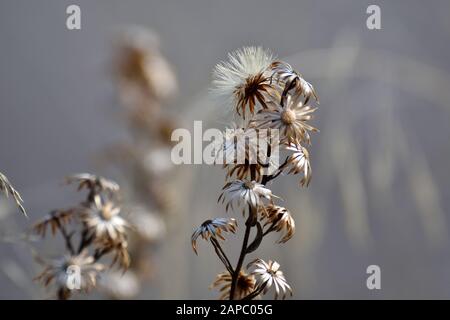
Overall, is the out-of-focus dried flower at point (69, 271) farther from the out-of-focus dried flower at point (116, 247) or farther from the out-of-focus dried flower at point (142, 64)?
the out-of-focus dried flower at point (142, 64)

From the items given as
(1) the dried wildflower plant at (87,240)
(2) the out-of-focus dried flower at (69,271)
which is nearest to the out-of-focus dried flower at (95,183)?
(1) the dried wildflower plant at (87,240)

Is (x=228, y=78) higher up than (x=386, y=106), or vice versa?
(x=386, y=106)

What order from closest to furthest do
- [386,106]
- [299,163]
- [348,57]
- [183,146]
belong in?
1. [299,163]
2. [183,146]
3. [348,57]
4. [386,106]

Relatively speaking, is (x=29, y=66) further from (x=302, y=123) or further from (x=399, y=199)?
(x=302, y=123)

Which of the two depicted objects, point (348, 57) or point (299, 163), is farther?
point (348, 57)

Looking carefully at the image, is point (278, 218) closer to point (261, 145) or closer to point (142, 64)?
point (261, 145)

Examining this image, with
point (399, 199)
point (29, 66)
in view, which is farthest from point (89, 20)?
point (399, 199)
